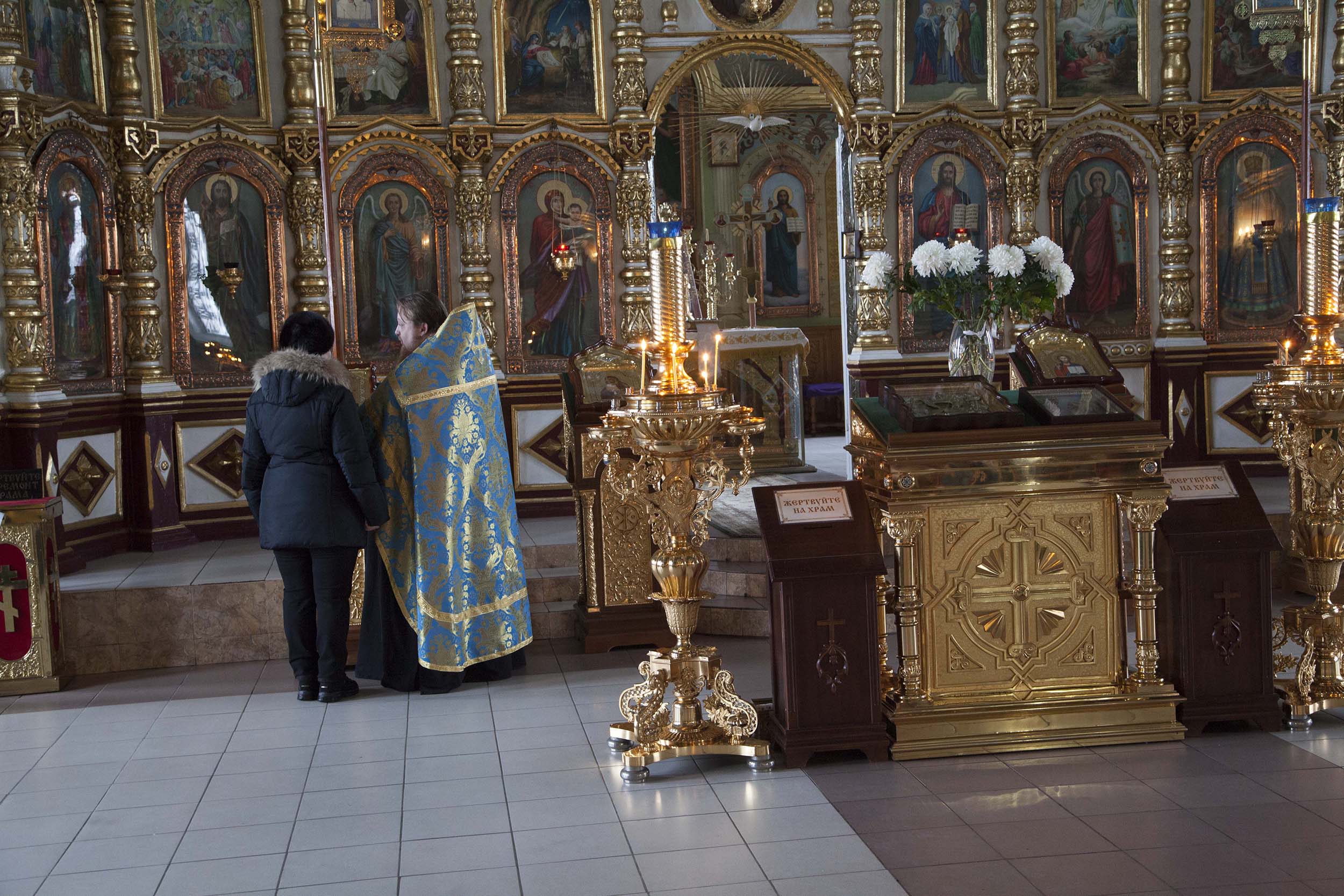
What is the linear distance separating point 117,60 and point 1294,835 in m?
8.29

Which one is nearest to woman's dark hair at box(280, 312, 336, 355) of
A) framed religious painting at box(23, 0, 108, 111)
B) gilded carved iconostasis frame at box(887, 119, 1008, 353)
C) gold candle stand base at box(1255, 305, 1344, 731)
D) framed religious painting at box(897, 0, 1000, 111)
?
framed religious painting at box(23, 0, 108, 111)

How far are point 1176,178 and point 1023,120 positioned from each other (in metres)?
1.25

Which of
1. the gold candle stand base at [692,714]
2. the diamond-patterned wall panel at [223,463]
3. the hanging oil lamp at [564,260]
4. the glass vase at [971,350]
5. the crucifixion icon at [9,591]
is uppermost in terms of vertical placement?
the hanging oil lamp at [564,260]

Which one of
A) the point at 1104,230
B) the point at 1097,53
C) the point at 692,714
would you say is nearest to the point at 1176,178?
the point at 1104,230

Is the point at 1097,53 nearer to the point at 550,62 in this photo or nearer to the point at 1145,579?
the point at 550,62

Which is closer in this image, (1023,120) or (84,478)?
(84,478)

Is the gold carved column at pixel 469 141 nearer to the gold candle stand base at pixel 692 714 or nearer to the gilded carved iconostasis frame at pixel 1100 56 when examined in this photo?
the gilded carved iconostasis frame at pixel 1100 56

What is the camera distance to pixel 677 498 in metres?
4.98

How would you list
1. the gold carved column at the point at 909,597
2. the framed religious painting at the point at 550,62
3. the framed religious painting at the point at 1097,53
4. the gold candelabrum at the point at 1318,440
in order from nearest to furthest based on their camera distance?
the gold carved column at the point at 909,597
the gold candelabrum at the point at 1318,440
the framed religious painting at the point at 550,62
the framed religious painting at the point at 1097,53

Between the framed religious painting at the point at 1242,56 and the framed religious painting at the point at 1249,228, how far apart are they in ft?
0.80

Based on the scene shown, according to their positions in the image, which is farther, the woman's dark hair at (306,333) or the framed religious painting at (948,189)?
the framed religious painting at (948,189)

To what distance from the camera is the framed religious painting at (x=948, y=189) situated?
10180 mm

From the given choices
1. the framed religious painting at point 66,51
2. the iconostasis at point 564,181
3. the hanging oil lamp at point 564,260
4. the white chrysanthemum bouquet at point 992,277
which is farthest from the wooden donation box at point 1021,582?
the framed religious painting at point 66,51

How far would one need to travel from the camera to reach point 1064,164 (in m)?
10.2
